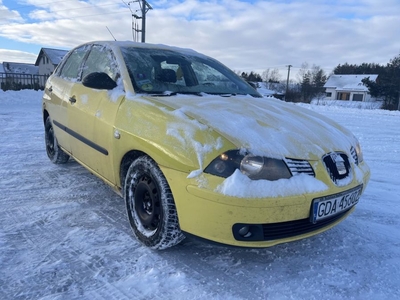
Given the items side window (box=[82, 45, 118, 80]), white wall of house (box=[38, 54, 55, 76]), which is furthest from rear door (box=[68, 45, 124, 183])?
white wall of house (box=[38, 54, 55, 76])

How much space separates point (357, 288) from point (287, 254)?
20.1 inches

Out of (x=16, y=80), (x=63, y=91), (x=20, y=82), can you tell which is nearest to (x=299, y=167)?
(x=63, y=91)

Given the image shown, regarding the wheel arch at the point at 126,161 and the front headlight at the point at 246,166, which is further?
the wheel arch at the point at 126,161

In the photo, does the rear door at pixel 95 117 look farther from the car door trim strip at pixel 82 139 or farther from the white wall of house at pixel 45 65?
the white wall of house at pixel 45 65

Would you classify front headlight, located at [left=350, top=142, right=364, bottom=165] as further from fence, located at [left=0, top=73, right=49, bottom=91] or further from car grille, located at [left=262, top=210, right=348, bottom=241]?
fence, located at [left=0, top=73, right=49, bottom=91]

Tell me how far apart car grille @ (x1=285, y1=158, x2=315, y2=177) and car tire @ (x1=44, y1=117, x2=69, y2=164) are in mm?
3249

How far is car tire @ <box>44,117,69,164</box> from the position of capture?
4262mm

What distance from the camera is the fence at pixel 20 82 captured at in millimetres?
17969

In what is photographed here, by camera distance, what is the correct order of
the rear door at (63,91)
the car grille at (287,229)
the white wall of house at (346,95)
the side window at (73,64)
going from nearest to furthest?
the car grille at (287,229) < the rear door at (63,91) < the side window at (73,64) < the white wall of house at (346,95)

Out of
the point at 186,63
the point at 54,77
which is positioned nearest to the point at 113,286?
the point at 186,63

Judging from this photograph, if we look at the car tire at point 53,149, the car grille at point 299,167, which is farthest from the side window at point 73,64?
the car grille at point 299,167

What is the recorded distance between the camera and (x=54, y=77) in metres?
4.30

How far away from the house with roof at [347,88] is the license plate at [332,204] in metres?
53.5

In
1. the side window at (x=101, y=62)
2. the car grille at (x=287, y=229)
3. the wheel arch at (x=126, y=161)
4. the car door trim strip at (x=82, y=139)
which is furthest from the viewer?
the side window at (x=101, y=62)
